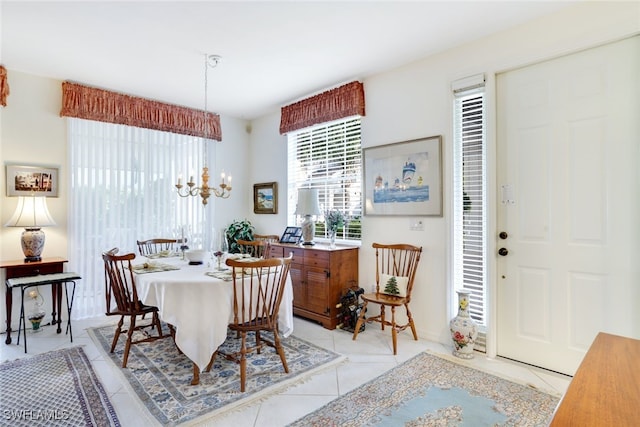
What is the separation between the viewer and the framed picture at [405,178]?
10.6 feet

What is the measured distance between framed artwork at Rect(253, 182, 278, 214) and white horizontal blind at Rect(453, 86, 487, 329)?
2.69m

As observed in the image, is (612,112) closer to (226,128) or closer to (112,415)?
(112,415)

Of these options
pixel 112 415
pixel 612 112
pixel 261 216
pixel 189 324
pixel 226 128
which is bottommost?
pixel 112 415

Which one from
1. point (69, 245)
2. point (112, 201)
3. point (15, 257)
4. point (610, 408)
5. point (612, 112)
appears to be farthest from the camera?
point (112, 201)

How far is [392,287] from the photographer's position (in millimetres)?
3283

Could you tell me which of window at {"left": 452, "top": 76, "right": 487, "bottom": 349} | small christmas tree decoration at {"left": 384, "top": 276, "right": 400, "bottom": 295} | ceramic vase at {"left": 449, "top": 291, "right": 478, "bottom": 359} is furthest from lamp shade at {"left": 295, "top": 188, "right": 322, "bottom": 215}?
ceramic vase at {"left": 449, "top": 291, "right": 478, "bottom": 359}

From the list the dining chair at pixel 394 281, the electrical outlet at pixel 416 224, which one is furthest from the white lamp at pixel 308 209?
the electrical outlet at pixel 416 224

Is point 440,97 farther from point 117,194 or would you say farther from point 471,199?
point 117,194

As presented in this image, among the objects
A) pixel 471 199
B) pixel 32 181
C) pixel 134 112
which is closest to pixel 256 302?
pixel 471 199

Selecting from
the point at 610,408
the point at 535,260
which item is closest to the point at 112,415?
the point at 610,408

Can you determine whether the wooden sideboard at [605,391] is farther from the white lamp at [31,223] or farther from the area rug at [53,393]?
the white lamp at [31,223]

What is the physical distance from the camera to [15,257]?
11.8 feet

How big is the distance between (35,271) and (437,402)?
3949 mm

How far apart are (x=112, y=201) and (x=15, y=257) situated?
108 cm
